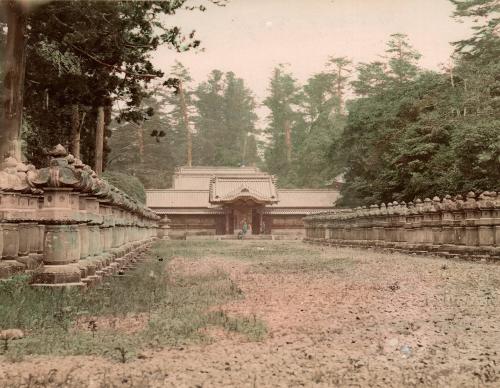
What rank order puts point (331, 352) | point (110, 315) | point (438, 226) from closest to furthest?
point (331, 352), point (110, 315), point (438, 226)

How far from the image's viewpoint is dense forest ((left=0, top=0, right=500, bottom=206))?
478 inches

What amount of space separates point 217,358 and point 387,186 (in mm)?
26710

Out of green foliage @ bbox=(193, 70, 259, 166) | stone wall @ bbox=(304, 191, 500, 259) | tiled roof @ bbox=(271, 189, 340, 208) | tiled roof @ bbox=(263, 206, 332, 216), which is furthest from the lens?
green foliage @ bbox=(193, 70, 259, 166)

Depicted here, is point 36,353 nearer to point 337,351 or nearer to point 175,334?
point 175,334

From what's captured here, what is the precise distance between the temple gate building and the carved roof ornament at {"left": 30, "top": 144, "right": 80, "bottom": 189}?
34.9 meters

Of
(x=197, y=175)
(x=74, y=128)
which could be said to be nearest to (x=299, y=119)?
(x=197, y=175)

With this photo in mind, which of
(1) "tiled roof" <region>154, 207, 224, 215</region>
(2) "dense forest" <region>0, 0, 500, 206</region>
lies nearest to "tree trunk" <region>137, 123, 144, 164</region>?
(2) "dense forest" <region>0, 0, 500, 206</region>

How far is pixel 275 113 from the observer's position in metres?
69.1

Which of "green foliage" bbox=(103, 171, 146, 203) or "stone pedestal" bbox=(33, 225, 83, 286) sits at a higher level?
"green foliage" bbox=(103, 171, 146, 203)

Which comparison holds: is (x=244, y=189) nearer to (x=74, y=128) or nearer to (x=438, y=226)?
(x=74, y=128)

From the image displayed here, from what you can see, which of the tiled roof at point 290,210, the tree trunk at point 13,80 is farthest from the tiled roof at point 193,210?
the tree trunk at point 13,80

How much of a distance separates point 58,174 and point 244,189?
3461cm

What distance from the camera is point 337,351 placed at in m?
3.26

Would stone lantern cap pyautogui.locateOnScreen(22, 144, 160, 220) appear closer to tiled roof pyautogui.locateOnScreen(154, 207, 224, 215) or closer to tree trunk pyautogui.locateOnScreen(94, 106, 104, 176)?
tree trunk pyautogui.locateOnScreen(94, 106, 104, 176)
